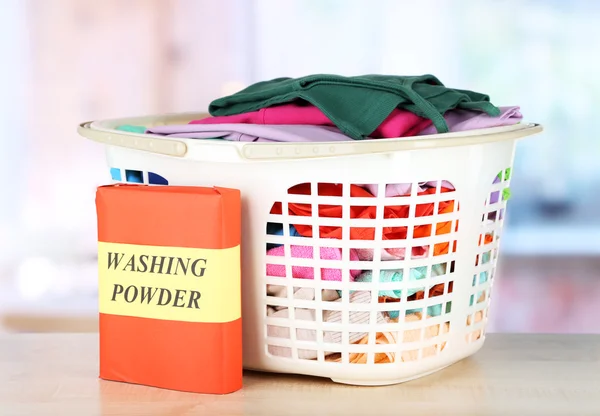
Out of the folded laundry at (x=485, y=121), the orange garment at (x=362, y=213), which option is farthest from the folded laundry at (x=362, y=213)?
the folded laundry at (x=485, y=121)

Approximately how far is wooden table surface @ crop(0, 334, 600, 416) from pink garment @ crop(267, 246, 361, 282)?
5.0 inches

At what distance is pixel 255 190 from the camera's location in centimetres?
88

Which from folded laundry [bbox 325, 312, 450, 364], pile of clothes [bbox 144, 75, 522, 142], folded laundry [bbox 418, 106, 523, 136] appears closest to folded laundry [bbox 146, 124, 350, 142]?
pile of clothes [bbox 144, 75, 522, 142]

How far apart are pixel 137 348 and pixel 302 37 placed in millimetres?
1428

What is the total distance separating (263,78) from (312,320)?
54.7 inches

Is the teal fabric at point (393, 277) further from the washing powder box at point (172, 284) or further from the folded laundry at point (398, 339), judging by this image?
the washing powder box at point (172, 284)

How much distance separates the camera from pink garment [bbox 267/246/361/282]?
0.87 m

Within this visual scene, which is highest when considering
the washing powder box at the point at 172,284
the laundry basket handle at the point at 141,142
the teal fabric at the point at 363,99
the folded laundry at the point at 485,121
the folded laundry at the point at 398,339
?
the teal fabric at the point at 363,99

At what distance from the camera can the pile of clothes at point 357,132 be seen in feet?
2.89

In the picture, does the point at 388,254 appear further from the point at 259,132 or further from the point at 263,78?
the point at 263,78

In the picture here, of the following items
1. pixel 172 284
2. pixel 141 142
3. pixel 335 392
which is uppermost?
pixel 141 142

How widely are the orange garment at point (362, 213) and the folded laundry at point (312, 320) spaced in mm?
66

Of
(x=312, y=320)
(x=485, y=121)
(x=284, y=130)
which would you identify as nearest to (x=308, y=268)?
(x=312, y=320)

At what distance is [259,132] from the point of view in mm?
920
